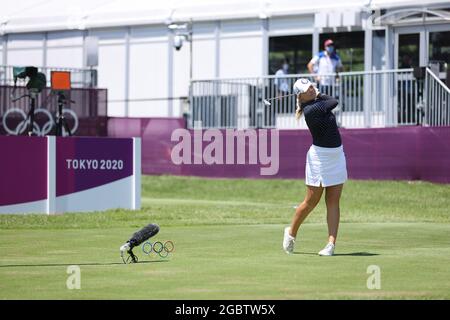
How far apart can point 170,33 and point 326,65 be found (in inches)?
276

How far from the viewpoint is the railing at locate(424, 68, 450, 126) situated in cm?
2573

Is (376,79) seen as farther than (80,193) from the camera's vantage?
Yes

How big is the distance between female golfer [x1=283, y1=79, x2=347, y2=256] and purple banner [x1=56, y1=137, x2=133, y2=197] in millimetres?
8172

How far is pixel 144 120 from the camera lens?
104 ft

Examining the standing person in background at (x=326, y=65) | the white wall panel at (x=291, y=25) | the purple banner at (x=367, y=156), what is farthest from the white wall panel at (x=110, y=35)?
the standing person in background at (x=326, y=65)

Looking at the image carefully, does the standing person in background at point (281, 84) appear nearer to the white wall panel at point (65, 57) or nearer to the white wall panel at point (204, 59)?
the white wall panel at point (204, 59)

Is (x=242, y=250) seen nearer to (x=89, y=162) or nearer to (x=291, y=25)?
(x=89, y=162)

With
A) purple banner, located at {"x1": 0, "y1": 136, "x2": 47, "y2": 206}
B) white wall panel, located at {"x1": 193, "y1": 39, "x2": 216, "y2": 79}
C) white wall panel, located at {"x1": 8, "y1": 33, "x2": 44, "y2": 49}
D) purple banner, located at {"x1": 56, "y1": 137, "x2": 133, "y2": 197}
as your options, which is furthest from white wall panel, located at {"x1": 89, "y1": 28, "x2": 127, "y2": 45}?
purple banner, located at {"x1": 0, "y1": 136, "x2": 47, "y2": 206}

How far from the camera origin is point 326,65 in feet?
95.5

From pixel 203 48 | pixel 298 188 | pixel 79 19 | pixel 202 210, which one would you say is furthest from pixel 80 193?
pixel 79 19

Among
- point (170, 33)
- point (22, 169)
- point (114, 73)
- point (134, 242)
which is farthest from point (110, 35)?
point (134, 242)

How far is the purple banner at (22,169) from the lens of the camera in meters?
20.5
